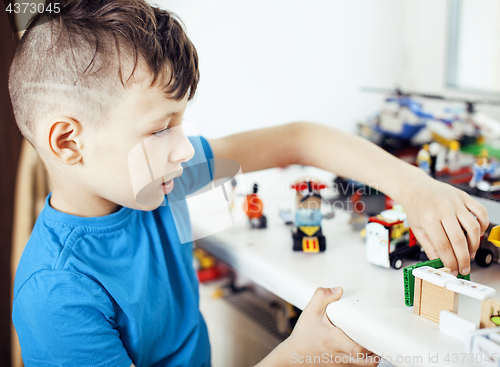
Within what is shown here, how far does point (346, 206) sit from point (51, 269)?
43 centimetres

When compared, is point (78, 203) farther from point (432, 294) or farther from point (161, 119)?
point (432, 294)

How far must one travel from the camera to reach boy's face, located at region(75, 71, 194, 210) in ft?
1.28

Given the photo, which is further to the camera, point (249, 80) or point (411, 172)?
point (249, 80)

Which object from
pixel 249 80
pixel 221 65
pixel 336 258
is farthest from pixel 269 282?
pixel 249 80

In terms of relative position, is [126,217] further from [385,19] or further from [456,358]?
[385,19]

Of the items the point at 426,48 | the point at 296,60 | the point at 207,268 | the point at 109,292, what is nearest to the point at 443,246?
the point at 109,292

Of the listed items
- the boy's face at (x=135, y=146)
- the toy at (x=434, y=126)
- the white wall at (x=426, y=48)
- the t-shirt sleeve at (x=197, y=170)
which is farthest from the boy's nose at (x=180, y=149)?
the white wall at (x=426, y=48)

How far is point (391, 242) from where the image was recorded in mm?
467

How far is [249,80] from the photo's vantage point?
2.61 feet

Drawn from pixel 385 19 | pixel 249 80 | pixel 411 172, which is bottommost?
pixel 411 172

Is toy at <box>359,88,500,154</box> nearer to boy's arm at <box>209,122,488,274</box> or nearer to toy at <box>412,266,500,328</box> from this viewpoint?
boy's arm at <box>209,122,488,274</box>

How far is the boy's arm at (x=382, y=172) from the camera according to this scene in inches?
16.3

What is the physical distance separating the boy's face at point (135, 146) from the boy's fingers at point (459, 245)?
279 mm

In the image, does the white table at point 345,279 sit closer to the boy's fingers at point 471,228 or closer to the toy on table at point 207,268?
the boy's fingers at point 471,228
